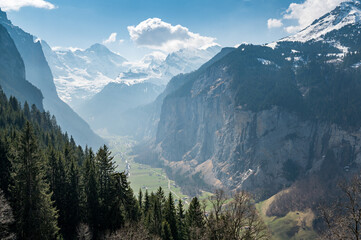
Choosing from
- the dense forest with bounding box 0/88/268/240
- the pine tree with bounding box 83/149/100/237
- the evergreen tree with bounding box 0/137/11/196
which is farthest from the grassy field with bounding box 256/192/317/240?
the evergreen tree with bounding box 0/137/11/196

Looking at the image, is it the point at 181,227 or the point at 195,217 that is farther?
the point at 181,227

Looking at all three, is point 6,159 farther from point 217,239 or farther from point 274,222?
point 274,222

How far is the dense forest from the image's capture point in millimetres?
44062

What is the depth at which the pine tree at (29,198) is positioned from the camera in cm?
4378

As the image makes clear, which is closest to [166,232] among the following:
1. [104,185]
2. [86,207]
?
[104,185]

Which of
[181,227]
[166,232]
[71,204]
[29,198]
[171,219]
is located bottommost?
[181,227]

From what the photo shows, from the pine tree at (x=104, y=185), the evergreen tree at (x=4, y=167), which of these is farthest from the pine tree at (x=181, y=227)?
the evergreen tree at (x=4, y=167)

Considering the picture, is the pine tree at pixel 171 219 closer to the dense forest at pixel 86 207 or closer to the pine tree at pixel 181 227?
the dense forest at pixel 86 207

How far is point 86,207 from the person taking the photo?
2301 inches

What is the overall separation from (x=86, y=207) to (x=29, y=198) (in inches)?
620

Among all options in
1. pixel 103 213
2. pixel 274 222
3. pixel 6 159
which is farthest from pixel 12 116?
pixel 274 222

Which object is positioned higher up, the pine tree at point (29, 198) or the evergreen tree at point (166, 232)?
the pine tree at point (29, 198)

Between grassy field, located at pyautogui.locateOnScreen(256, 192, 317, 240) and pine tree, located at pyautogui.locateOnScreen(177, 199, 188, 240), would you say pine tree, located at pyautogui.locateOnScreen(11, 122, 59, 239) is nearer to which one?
pine tree, located at pyautogui.locateOnScreen(177, 199, 188, 240)

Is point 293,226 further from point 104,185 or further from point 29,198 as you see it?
point 29,198
